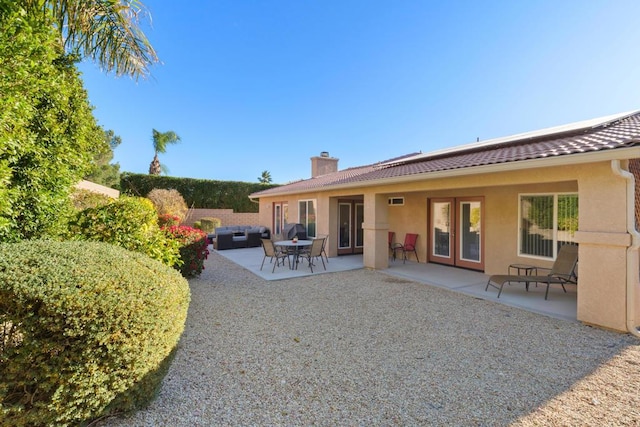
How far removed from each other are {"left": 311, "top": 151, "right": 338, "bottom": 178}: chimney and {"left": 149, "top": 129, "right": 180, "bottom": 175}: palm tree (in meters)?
16.2

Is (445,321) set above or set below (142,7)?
below

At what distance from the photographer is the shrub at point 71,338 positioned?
219 cm

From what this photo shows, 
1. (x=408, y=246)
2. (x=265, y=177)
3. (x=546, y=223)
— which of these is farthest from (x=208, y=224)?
(x=265, y=177)

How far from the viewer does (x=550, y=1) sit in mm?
8453

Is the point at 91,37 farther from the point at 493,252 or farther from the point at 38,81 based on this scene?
the point at 493,252

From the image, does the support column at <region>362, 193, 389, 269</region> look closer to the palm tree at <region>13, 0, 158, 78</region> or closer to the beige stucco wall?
the beige stucco wall

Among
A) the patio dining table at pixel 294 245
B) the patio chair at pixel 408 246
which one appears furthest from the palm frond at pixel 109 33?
the patio chair at pixel 408 246

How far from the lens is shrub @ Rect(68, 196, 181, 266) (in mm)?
4945

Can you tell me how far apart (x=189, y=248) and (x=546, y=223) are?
995 centimetres

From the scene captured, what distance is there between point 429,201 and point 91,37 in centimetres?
1069

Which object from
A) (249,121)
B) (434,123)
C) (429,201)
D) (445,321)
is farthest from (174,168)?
(445,321)

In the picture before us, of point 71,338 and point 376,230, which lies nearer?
point 71,338

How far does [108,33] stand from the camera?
6047 mm

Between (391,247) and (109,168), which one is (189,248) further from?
(109,168)
